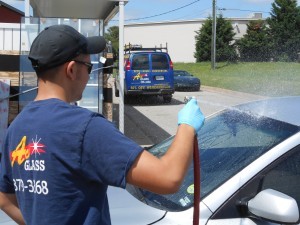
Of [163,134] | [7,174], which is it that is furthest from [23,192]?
[163,134]

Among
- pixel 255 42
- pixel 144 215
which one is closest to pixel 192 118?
pixel 144 215

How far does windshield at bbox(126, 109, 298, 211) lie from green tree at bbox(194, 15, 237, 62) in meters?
51.5

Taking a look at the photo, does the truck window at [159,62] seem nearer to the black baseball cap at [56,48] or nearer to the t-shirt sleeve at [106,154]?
the black baseball cap at [56,48]

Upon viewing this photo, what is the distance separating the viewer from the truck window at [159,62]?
64.4 ft

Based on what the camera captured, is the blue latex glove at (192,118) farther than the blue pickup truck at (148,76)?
No

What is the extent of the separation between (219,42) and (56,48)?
2149 inches

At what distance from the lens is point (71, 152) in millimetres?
1677

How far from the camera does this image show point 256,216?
7.81 ft

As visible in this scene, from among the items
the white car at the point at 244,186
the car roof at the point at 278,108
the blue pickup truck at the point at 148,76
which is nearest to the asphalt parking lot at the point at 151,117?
the blue pickup truck at the point at 148,76

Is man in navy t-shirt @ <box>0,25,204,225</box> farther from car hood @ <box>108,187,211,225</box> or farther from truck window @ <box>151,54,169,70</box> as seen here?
truck window @ <box>151,54,169,70</box>

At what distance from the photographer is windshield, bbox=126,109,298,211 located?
2639 millimetres

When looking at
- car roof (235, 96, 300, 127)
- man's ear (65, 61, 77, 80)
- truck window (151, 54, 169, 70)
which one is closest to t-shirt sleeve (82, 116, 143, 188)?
man's ear (65, 61, 77, 80)

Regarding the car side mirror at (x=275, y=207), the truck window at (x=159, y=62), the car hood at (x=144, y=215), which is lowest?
the car hood at (x=144, y=215)

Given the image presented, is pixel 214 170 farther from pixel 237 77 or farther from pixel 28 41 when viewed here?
pixel 237 77
